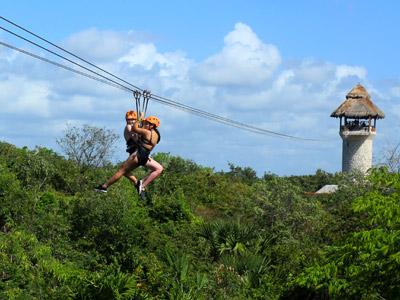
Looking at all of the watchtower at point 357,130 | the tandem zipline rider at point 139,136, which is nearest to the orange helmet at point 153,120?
the tandem zipline rider at point 139,136

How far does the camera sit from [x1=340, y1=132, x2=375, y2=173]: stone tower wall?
247 ft

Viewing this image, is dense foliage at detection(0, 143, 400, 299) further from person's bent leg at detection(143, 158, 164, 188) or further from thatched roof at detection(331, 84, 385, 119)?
thatched roof at detection(331, 84, 385, 119)

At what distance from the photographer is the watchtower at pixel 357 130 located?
7556cm

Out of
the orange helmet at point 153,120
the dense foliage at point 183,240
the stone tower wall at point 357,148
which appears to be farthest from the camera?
the stone tower wall at point 357,148

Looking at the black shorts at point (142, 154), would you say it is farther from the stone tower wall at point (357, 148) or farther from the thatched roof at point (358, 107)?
the thatched roof at point (358, 107)

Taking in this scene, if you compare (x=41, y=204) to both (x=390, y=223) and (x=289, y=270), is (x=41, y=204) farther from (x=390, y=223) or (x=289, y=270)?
(x=390, y=223)

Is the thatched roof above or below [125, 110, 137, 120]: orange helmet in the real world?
above

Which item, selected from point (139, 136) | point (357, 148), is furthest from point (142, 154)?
point (357, 148)

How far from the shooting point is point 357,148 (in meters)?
75.9

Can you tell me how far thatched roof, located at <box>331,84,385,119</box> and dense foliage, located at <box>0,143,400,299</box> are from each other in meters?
27.6

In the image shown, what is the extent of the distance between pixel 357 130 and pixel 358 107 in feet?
6.07

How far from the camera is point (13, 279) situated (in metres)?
30.8

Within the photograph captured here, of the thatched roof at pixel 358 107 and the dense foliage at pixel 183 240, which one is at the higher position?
the thatched roof at pixel 358 107

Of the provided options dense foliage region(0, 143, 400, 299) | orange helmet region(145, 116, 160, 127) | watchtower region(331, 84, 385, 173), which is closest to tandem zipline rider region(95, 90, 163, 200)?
orange helmet region(145, 116, 160, 127)
